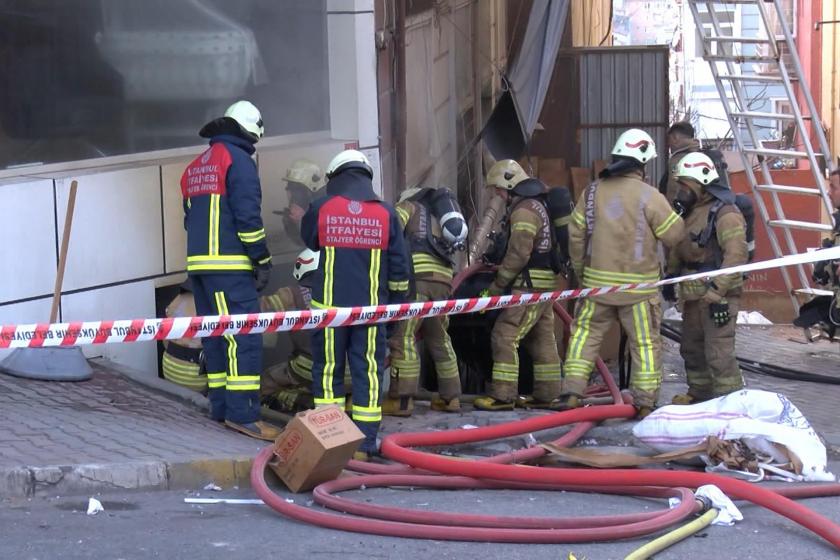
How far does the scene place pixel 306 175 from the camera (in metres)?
8.30

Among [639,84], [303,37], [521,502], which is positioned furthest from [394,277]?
[639,84]

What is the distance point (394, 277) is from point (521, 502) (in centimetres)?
162

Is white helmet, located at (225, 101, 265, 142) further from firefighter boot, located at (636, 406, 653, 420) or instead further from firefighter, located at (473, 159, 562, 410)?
firefighter boot, located at (636, 406, 653, 420)

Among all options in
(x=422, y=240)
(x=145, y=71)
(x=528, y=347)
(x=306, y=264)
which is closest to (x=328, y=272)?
(x=306, y=264)

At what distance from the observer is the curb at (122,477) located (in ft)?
17.0

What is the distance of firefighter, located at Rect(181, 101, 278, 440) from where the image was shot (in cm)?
648

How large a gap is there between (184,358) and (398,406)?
138 cm

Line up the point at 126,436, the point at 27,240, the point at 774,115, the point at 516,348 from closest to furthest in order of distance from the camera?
the point at 126,436
the point at 27,240
the point at 516,348
the point at 774,115

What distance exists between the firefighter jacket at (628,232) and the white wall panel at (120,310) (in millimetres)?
2710

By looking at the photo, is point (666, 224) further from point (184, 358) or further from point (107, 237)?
point (107, 237)

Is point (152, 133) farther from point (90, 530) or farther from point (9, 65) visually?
point (90, 530)

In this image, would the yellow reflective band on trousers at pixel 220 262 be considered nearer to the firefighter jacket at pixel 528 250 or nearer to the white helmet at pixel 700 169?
the firefighter jacket at pixel 528 250

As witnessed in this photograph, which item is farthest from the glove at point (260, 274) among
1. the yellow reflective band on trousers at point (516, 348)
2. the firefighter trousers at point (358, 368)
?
the yellow reflective band on trousers at point (516, 348)

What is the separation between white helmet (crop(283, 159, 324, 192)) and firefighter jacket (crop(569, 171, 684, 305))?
6.31 feet
